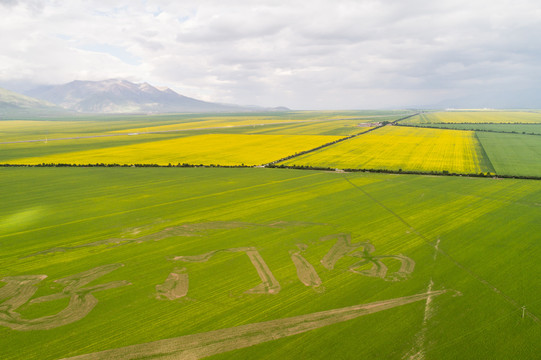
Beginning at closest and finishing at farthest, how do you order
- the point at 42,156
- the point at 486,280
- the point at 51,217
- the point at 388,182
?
the point at 486,280, the point at 51,217, the point at 388,182, the point at 42,156

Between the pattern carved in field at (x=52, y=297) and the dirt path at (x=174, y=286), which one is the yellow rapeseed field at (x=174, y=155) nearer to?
the dirt path at (x=174, y=286)

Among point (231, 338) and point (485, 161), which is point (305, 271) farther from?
point (485, 161)

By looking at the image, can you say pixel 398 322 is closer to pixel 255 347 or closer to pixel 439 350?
pixel 439 350

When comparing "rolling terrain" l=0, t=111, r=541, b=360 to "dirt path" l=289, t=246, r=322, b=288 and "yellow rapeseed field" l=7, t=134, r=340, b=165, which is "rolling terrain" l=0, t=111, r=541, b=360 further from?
"yellow rapeseed field" l=7, t=134, r=340, b=165

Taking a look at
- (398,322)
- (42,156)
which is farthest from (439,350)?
(42,156)

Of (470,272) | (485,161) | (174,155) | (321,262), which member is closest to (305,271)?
(321,262)

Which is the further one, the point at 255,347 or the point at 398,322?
the point at 398,322

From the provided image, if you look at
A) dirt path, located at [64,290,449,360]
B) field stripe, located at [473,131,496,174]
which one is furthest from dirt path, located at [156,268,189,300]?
field stripe, located at [473,131,496,174]
